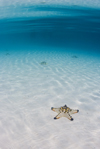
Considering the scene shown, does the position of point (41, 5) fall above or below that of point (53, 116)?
above

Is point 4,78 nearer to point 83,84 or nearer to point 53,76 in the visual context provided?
point 53,76

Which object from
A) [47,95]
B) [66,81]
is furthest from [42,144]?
[66,81]

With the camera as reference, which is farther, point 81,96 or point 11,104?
point 81,96

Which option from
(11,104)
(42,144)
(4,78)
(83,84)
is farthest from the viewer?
(4,78)

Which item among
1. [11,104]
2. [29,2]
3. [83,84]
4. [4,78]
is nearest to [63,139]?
[11,104]

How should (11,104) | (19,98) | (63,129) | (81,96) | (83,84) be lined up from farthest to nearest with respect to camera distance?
(83,84), (81,96), (19,98), (11,104), (63,129)

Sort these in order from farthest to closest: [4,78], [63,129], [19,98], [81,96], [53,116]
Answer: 1. [4,78]
2. [81,96]
3. [19,98]
4. [53,116]
5. [63,129]

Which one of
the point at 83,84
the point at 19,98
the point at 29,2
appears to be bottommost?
the point at 19,98

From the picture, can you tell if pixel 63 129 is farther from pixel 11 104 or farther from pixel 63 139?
pixel 11 104

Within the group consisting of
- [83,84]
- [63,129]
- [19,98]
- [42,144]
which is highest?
[83,84]
